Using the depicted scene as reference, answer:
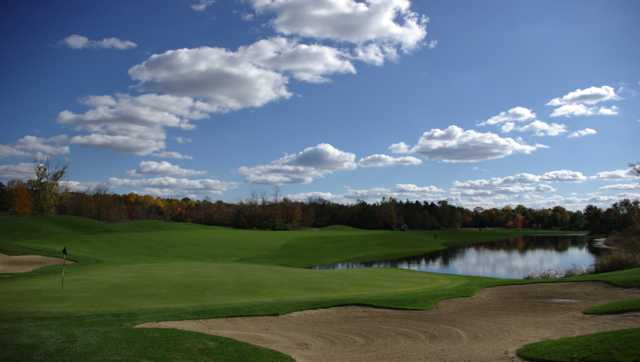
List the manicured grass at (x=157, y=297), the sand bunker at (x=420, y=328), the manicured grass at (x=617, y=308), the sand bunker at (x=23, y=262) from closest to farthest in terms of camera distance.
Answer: the manicured grass at (x=157, y=297)
the sand bunker at (x=420, y=328)
the manicured grass at (x=617, y=308)
the sand bunker at (x=23, y=262)

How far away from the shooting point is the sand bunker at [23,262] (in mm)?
31844

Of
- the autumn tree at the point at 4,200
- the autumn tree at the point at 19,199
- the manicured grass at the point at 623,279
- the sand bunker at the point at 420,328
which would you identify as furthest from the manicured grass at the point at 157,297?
the autumn tree at the point at 4,200

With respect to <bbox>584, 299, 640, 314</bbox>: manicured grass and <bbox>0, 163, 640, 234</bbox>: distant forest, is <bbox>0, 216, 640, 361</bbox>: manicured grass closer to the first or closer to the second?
<bbox>584, 299, 640, 314</bbox>: manicured grass

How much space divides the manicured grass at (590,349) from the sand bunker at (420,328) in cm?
60

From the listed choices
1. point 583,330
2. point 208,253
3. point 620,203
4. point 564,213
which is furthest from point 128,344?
point 564,213

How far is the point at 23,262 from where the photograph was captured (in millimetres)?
34594

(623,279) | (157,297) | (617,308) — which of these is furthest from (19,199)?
A: (617,308)

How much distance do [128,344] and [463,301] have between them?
1438 cm

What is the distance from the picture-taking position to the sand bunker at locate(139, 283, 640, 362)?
12.8 metres

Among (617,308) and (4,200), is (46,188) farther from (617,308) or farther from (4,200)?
(617,308)

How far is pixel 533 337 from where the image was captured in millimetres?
13977

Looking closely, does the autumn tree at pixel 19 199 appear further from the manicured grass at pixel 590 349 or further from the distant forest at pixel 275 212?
the manicured grass at pixel 590 349

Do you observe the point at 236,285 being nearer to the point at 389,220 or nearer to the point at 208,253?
the point at 208,253

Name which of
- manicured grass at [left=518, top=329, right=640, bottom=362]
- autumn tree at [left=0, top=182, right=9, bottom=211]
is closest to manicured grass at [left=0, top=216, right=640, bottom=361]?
manicured grass at [left=518, top=329, right=640, bottom=362]
